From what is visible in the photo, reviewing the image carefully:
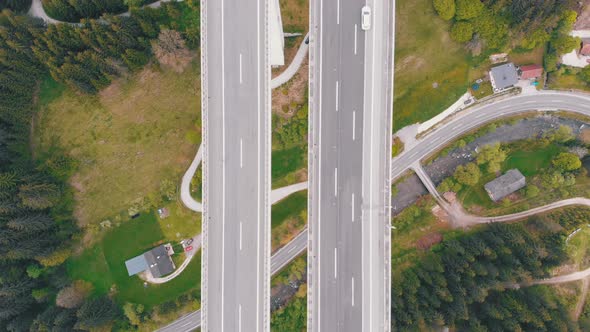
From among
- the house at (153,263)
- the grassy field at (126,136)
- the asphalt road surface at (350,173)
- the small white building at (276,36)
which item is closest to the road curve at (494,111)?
the asphalt road surface at (350,173)

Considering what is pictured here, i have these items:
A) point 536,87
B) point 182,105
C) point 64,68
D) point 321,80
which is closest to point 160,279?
point 182,105

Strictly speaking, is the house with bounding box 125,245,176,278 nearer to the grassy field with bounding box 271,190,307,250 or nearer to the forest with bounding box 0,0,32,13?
the grassy field with bounding box 271,190,307,250

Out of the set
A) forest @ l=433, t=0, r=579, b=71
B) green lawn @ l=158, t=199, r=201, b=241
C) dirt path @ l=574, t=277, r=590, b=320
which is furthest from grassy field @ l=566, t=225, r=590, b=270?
green lawn @ l=158, t=199, r=201, b=241

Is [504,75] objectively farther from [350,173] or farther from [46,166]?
[46,166]

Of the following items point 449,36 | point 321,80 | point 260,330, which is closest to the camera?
point 260,330

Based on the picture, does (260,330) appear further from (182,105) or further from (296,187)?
(182,105)

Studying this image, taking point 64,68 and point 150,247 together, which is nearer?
point 64,68
